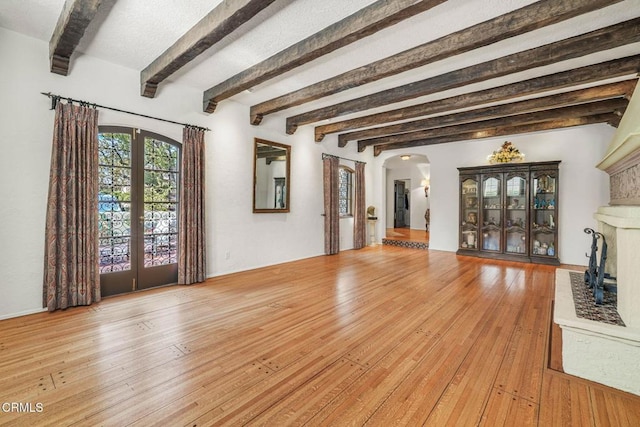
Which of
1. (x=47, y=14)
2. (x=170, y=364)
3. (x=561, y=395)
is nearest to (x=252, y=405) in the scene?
(x=170, y=364)

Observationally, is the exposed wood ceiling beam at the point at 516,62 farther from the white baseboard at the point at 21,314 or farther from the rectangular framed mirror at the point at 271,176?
the white baseboard at the point at 21,314

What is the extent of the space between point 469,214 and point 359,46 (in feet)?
17.5

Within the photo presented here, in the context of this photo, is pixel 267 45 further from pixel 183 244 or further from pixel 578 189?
pixel 578 189

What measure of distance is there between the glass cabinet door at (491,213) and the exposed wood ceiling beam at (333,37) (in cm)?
541

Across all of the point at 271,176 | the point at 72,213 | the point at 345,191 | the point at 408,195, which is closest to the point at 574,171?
the point at 345,191

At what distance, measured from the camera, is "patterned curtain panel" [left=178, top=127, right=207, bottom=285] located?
4414 mm

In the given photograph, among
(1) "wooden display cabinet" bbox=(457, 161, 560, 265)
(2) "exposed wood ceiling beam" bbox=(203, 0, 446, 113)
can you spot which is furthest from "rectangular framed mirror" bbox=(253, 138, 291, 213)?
(1) "wooden display cabinet" bbox=(457, 161, 560, 265)

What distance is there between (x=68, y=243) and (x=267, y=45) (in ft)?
10.6

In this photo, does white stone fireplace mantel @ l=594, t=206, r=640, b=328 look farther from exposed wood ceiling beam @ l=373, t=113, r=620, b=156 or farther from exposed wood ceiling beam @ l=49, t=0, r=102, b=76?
exposed wood ceiling beam @ l=373, t=113, r=620, b=156

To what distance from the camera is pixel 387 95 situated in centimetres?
457

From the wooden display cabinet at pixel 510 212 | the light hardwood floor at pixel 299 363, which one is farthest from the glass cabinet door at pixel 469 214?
the light hardwood floor at pixel 299 363

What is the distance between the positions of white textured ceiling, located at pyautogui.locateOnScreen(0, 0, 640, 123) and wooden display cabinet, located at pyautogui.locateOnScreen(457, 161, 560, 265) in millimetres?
3029

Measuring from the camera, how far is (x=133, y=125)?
13.1 ft

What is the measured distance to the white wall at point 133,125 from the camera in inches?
123
